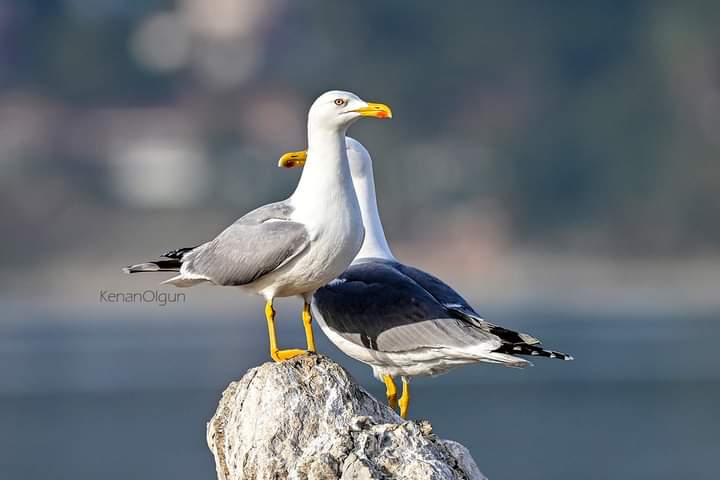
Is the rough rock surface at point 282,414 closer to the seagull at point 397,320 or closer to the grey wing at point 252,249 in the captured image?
the grey wing at point 252,249

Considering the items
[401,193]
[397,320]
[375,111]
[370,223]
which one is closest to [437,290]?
[397,320]

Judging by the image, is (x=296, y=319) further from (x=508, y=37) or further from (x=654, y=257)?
(x=508, y=37)

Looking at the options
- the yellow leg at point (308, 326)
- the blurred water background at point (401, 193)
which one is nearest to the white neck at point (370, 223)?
the yellow leg at point (308, 326)

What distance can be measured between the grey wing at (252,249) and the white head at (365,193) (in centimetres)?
66

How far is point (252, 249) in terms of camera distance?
739 centimetres

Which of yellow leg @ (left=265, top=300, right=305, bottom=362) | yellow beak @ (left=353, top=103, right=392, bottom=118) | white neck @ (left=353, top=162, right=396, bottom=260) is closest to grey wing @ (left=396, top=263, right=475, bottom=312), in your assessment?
white neck @ (left=353, top=162, right=396, bottom=260)

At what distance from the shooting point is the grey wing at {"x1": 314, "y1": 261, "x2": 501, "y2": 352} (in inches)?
305

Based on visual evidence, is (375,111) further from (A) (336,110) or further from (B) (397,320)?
(B) (397,320)

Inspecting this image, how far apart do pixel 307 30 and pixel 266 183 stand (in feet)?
55.7

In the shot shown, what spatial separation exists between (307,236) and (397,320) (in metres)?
0.80

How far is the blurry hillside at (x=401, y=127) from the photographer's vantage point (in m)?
55.4

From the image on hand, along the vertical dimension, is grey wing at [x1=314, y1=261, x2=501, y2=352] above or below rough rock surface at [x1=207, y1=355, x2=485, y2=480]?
above

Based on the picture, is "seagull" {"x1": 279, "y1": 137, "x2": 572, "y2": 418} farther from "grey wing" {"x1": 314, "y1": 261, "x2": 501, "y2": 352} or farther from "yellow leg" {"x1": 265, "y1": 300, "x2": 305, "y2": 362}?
"yellow leg" {"x1": 265, "y1": 300, "x2": 305, "y2": 362}

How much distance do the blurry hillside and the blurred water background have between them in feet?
0.33
